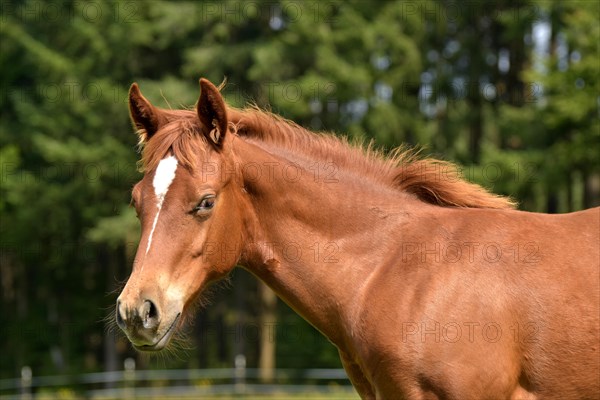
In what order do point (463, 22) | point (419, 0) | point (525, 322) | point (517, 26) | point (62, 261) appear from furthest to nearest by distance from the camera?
point (62, 261) < point (463, 22) < point (419, 0) < point (517, 26) < point (525, 322)

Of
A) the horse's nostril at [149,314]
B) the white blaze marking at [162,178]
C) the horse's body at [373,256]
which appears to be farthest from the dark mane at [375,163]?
the horse's nostril at [149,314]

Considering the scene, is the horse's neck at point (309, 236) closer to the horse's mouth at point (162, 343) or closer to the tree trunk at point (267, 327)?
the horse's mouth at point (162, 343)

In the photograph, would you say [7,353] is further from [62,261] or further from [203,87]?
[203,87]

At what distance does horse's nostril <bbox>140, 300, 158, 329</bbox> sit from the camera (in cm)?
406

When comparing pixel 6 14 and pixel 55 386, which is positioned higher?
pixel 6 14

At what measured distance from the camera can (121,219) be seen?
21031 millimetres

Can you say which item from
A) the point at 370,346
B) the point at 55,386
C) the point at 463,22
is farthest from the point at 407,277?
the point at 55,386

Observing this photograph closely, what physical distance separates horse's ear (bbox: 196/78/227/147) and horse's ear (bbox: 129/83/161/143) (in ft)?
1.11

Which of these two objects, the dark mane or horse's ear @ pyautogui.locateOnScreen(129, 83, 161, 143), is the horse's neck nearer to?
the dark mane

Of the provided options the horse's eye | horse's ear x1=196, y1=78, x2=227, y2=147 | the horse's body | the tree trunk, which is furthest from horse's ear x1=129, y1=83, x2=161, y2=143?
the tree trunk

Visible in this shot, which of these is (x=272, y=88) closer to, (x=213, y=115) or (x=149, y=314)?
(x=213, y=115)

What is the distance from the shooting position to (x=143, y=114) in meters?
4.76

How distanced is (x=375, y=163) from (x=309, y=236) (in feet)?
2.31

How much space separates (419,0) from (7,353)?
1974cm
